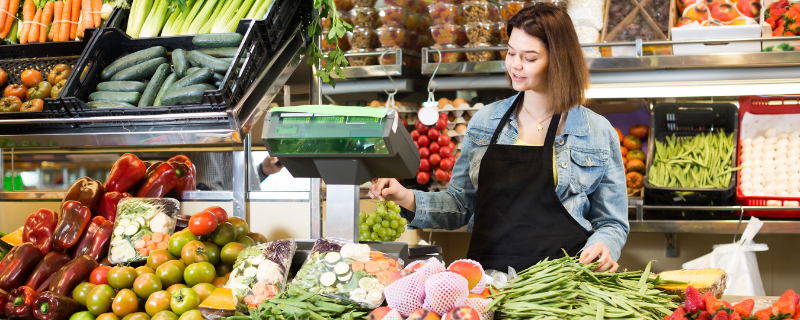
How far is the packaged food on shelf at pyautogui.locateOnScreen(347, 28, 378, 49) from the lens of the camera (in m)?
3.55

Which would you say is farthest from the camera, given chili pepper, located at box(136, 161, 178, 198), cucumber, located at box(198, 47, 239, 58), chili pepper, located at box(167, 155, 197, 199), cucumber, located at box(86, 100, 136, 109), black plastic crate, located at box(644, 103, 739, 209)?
black plastic crate, located at box(644, 103, 739, 209)

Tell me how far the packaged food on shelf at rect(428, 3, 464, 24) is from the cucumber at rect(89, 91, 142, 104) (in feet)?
6.28

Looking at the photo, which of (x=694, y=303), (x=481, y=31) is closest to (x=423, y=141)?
(x=481, y=31)

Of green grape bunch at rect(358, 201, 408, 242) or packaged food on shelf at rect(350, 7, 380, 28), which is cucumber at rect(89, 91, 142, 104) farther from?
packaged food on shelf at rect(350, 7, 380, 28)

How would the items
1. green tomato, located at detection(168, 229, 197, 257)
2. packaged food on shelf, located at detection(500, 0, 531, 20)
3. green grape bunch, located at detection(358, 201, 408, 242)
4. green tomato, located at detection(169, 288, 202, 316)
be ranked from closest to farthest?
1. green tomato, located at detection(169, 288, 202, 316)
2. green tomato, located at detection(168, 229, 197, 257)
3. green grape bunch, located at detection(358, 201, 408, 242)
4. packaged food on shelf, located at detection(500, 0, 531, 20)

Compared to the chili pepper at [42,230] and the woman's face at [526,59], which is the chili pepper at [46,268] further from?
the woman's face at [526,59]

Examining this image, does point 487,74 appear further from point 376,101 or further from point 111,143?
point 111,143

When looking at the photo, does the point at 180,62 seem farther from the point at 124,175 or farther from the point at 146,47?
the point at 124,175

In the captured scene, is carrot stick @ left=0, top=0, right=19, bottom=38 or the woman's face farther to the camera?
carrot stick @ left=0, top=0, right=19, bottom=38

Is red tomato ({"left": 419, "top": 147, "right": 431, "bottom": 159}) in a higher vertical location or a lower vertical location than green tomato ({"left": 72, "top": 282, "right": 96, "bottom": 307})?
higher

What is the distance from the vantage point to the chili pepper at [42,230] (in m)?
1.88

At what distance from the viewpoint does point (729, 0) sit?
3197 mm

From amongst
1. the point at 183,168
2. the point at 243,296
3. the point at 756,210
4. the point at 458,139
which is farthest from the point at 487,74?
the point at 243,296

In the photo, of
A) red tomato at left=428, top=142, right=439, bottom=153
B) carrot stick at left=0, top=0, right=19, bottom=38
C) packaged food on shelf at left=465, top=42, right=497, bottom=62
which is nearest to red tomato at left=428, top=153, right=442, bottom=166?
red tomato at left=428, top=142, right=439, bottom=153
